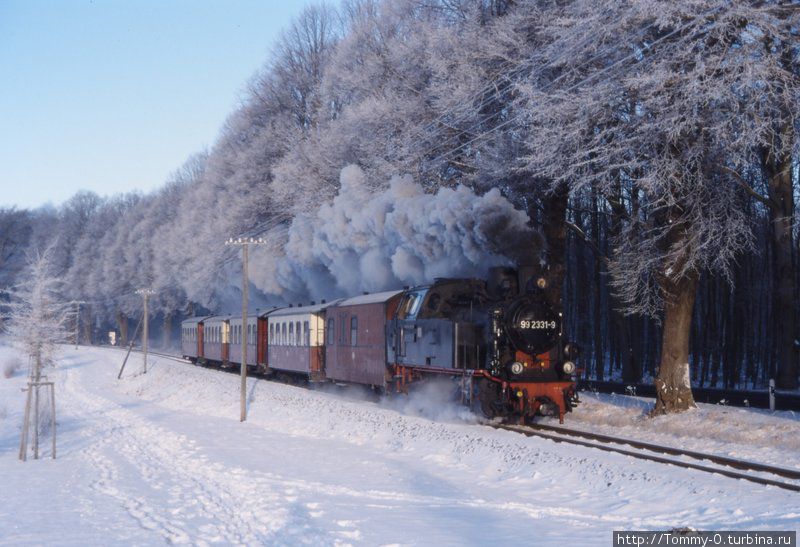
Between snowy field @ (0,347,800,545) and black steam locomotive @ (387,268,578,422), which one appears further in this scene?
black steam locomotive @ (387,268,578,422)

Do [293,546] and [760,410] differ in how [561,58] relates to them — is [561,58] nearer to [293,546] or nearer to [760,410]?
[760,410]

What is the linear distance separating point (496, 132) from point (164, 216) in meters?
59.3

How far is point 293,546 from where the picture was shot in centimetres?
888

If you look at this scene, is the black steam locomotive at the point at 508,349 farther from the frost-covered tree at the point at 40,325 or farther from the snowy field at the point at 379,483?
the frost-covered tree at the point at 40,325

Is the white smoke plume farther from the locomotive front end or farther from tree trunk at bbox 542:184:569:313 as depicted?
tree trunk at bbox 542:184:569:313

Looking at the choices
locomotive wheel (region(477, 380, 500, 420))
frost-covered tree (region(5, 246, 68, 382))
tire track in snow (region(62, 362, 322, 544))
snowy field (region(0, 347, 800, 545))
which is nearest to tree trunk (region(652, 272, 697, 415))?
snowy field (region(0, 347, 800, 545))

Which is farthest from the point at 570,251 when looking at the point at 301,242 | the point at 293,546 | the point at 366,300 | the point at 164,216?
the point at 164,216

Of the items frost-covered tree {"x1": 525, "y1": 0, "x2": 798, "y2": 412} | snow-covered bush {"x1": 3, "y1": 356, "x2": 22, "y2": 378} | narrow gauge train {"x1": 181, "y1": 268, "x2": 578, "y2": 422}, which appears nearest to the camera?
frost-covered tree {"x1": 525, "y1": 0, "x2": 798, "y2": 412}

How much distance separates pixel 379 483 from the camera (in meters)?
12.4

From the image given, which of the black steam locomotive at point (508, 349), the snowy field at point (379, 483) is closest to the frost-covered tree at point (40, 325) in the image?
the snowy field at point (379, 483)

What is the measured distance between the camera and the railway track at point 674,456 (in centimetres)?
1167

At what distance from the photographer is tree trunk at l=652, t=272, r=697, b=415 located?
59.6 ft

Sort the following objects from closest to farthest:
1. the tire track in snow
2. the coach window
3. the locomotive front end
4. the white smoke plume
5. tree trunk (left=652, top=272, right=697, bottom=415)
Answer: the tire track in snow < the locomotive front end < tree trunk (left=652, top=272, right=697, bottom=415) < the white smoke plume < the coach window

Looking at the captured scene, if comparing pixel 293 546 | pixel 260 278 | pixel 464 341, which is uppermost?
pixel 260 278
